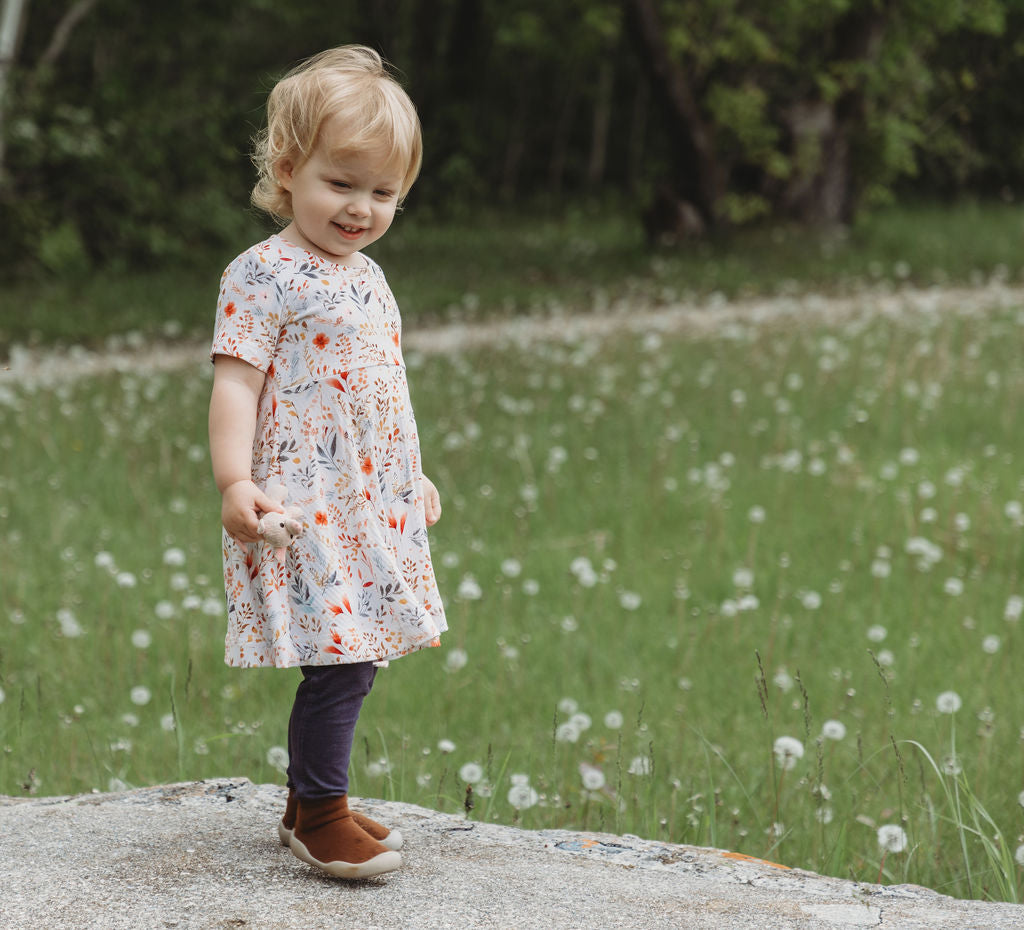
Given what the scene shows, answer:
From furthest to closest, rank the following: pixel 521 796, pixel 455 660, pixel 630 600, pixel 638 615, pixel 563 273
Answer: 1. pixel 563 273
2. pixel 638 615
3. pixel 630 600
4. pixel 455 660
5. pixel 521 796

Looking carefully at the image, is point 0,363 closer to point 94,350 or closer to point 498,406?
point 94,350

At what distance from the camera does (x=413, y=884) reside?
2.70 metres

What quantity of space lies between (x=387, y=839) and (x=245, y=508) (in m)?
0.84

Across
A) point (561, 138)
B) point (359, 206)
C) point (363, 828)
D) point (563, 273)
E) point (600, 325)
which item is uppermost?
point (561, 138)

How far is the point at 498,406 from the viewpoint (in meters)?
9.36

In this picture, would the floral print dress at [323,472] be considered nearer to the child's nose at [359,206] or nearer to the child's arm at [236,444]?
the child's arm at [236,444]

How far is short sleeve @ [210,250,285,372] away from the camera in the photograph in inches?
108

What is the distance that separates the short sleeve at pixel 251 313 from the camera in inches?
108

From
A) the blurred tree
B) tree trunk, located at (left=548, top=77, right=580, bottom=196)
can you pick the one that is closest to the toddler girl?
the blurred tree

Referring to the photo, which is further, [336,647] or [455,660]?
[455,660]

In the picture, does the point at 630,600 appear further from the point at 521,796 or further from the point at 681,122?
the point at 681,122

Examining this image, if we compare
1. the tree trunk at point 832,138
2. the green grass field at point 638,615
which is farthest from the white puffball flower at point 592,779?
the tree trunk at point 832,138

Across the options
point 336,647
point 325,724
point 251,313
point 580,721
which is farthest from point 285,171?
point 580,721

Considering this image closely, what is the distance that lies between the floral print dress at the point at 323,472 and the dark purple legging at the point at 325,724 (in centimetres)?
13
